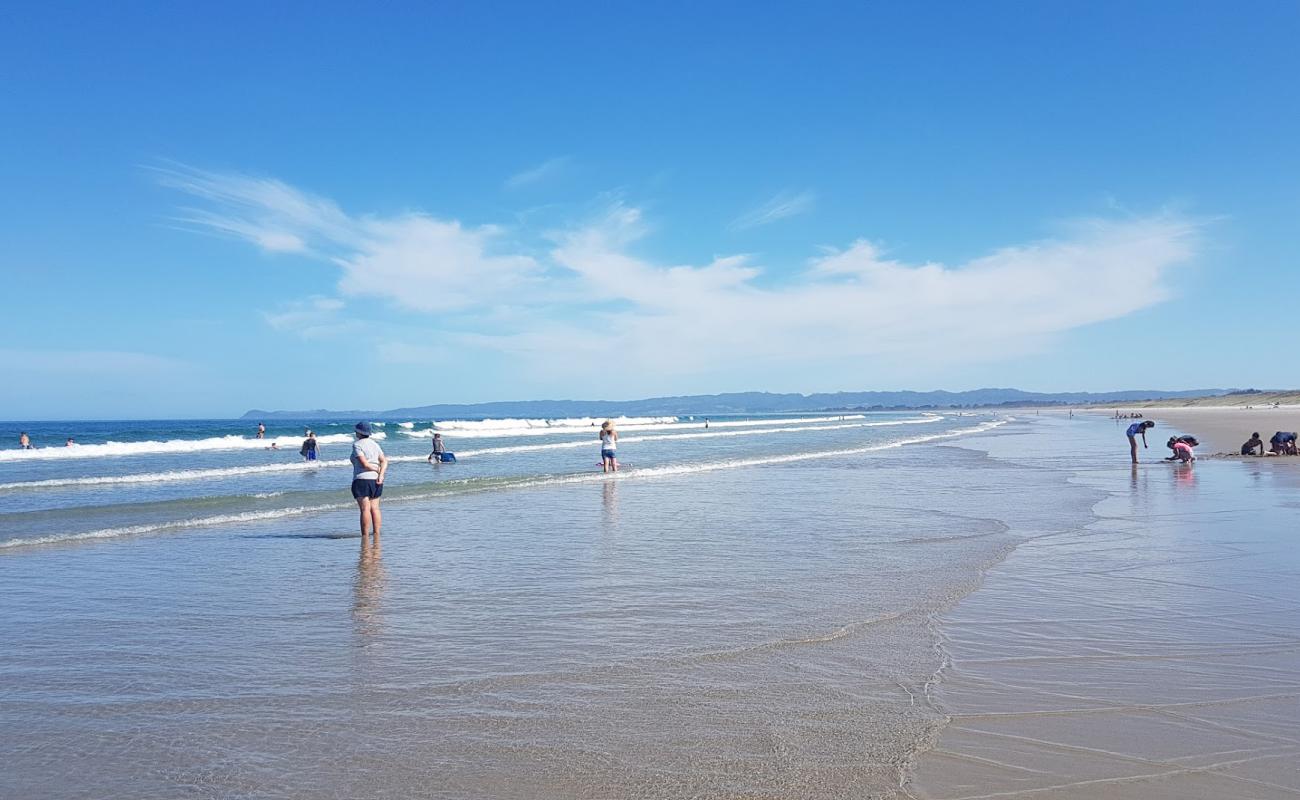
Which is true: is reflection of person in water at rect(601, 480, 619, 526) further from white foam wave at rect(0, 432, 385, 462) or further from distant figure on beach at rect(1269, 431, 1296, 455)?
white foam wave at rect(0, 432, 385, 462)

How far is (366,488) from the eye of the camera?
13297mm

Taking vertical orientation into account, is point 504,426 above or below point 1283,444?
above

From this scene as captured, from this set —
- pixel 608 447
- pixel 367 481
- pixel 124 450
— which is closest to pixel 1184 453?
pixel 608 447

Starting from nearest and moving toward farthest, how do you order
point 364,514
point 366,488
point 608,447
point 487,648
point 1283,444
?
1. point 487,648
2. point 366,488
3. point 364,514
4. point 608,447
5. point 1283,444

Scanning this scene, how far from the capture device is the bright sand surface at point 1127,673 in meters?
4.41

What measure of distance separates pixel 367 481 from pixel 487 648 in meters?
7.02

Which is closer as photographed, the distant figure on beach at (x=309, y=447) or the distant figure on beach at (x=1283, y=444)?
the distant figure on beach at (x=1283, y=444)

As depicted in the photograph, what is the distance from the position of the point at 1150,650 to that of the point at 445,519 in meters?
12.2

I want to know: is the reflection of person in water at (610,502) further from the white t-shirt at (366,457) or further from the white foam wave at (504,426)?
the white foam wave at (504,426)

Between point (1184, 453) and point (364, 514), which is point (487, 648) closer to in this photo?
point (364, 514)

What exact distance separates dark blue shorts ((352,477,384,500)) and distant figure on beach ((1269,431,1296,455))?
2766 cm

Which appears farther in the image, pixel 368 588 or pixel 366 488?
pixel 366 488

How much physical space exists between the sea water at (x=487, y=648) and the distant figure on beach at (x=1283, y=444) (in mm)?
15048

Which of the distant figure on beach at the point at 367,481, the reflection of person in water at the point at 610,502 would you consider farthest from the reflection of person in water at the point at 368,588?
the reflection of person in water at the point at 610,502
